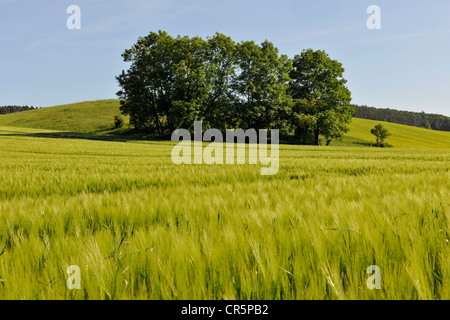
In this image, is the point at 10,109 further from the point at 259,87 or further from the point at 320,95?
the point at 320,95

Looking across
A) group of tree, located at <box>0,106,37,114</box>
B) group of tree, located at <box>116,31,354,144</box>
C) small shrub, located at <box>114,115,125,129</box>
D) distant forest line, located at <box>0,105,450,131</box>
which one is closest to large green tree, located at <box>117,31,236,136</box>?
group of tree, located at <box>116,31,354,144</box>

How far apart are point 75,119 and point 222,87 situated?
58003mm

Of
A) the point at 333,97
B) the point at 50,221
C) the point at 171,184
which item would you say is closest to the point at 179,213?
the point at 50,221

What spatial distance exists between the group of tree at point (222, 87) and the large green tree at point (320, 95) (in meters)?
0.18

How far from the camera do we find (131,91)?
44219 mm

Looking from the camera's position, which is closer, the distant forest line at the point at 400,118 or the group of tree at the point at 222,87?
the group of tree at the point at 222,87

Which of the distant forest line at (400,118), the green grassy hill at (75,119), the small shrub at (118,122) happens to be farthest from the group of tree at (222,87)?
the distant forest line at (400,118)

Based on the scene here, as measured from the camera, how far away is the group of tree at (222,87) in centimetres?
4381

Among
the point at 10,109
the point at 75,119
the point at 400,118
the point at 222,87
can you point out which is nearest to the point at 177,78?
the point at 222,87

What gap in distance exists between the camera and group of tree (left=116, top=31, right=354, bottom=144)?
43.8m

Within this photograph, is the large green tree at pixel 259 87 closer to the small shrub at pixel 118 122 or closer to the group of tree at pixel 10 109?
the small shrub at pixel 118 122

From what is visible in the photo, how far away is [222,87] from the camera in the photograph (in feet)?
154

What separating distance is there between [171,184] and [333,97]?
51029 mm
